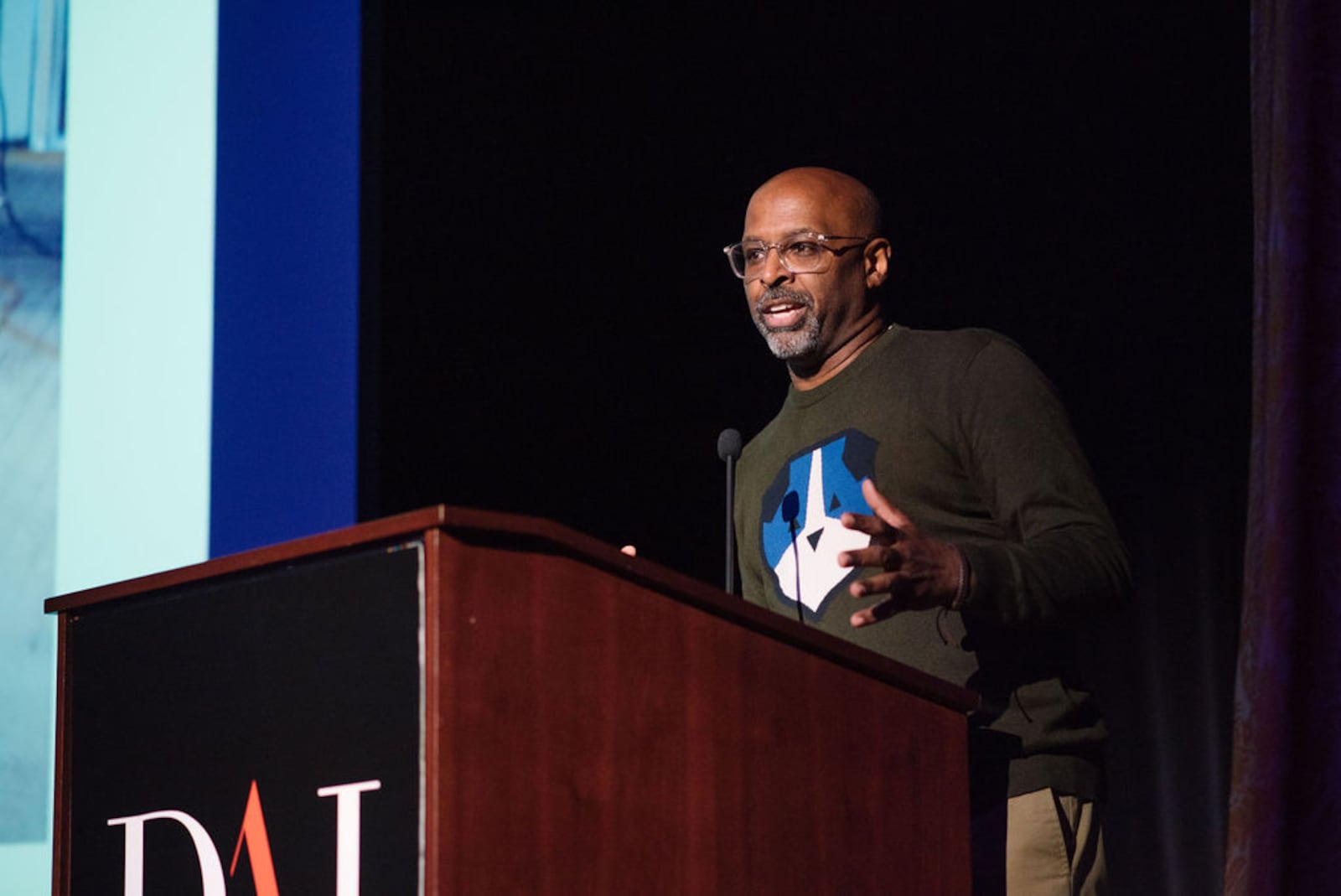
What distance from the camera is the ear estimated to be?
2.62m

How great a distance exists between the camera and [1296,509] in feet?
9.16

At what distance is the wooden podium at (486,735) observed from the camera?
4.18 ft

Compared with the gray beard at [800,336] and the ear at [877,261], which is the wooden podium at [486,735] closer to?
the gray beard at [800,336]

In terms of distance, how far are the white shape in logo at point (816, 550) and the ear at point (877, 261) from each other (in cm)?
36

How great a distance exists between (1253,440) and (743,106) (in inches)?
69.5

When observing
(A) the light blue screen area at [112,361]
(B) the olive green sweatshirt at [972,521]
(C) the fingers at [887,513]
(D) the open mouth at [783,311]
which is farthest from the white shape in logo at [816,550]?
(A) the light blue screen area at [112,361]

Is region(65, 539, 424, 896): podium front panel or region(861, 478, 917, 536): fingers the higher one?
region(861, 478, 917, 536): fingers

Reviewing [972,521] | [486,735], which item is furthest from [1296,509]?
[486,735]

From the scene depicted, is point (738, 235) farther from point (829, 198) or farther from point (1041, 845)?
point (1041, 845)

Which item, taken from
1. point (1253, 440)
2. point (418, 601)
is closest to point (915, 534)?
point (418, 601)

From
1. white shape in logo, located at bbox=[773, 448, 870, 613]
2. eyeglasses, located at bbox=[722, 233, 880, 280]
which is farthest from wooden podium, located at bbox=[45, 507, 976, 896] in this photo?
eyeglasses, located at bbox=[722, 233, 880, 280]

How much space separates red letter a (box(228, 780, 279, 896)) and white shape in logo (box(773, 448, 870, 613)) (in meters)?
0.98

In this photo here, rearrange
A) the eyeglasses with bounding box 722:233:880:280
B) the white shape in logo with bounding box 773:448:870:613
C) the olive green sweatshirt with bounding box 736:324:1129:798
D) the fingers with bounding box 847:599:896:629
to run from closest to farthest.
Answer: the fingers with bounding box 847:599:896:629, the olive green sweatshirt with bounding box 736:324:1129:798, the white shape in logo with bounding box 773:448:870:613, the eyeglasses with bounding box 722:233:880:280

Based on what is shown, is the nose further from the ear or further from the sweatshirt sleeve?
the sweatshirt sleeve
